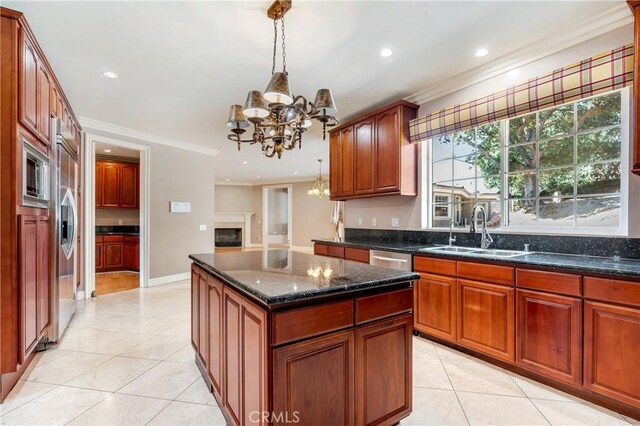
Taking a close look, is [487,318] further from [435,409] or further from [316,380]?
[316,380]

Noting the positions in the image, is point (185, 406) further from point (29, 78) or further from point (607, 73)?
point (607, 73)

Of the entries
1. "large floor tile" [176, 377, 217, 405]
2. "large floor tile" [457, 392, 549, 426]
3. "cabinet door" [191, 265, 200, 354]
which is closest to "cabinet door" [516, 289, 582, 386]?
"large floor tile" [457, 392, 549, 426]

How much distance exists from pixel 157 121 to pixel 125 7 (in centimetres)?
257

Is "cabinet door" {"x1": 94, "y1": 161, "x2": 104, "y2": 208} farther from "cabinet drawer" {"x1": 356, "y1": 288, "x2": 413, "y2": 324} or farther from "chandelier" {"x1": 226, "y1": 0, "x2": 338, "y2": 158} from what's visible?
"cabinet drawer" {"x1": 356, "y1": 288, "x2": 413, "y2": 324}

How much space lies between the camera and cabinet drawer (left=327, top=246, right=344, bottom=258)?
377 cm

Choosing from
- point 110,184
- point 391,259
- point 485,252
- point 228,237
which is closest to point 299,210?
point 228,237

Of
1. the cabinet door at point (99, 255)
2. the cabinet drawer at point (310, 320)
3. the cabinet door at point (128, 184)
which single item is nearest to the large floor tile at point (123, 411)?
the cabinet drawer at point (310, 320)

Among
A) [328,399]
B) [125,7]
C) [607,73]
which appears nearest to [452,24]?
[607,73]

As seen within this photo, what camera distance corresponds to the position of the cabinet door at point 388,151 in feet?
11.4

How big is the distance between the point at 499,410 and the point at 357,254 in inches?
75.7

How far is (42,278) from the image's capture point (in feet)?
8.02

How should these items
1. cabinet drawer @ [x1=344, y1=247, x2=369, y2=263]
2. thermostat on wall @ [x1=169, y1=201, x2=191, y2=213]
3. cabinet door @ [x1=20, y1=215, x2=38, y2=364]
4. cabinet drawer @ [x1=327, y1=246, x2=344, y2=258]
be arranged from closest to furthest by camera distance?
1. cabinet door @ [x1=20, y1=215, x2=38, y2=364]
2. cabinet drawer @ [x1=344, y1=247, x2=369, y2=263]
3. cabinet drawer @ [x1=327, y1=246, x2=344, y2=258]
4. thermostat on wall @ [x1=169, y1=201, x2=191, y2=213]

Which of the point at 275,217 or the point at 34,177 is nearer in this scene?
the point at 34,177

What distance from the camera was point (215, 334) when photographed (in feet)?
6.11
